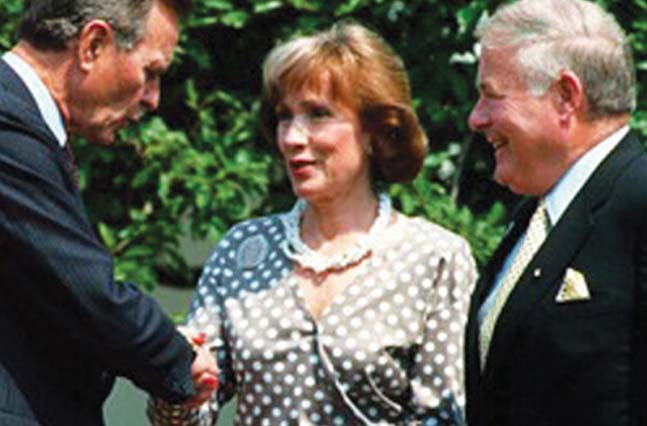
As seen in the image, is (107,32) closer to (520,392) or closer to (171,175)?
(520,392)

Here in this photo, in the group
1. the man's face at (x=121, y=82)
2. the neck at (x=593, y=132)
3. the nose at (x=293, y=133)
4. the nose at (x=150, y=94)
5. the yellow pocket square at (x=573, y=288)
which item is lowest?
the yellow pocket square at (x=573, y=288)

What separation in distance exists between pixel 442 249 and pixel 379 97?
0.44m

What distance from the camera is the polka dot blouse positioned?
13.9ft

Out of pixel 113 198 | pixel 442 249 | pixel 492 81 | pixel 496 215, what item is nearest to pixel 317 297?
pixel 442 249

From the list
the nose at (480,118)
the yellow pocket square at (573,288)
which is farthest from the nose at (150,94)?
the yellow pocket square at (573,288)

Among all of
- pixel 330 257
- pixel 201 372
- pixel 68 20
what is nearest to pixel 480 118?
pixel 330 257

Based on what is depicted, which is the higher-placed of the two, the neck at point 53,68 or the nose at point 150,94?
the neck at point 53,68

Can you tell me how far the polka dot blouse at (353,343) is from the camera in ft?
13.9

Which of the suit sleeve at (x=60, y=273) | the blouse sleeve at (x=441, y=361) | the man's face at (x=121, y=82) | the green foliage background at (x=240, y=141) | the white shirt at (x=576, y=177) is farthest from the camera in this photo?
the green foliage background at (x=240, y=141)

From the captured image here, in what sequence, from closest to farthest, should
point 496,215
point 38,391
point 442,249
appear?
1. point 38,391
2. point 442,249
3. point 496,215

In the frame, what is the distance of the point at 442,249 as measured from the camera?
4.36 m

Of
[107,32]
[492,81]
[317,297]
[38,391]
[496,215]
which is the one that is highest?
[107,32]

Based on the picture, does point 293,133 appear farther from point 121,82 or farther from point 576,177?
point 576,177

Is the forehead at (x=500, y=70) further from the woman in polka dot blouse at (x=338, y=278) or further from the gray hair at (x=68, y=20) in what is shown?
the gray hair at (x=68, y=20)
